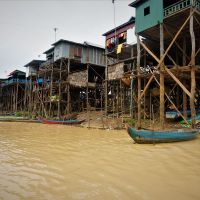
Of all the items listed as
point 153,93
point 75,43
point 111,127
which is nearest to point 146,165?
point 111,127

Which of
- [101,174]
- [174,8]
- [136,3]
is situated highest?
[136,3]

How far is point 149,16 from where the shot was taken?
14352mm

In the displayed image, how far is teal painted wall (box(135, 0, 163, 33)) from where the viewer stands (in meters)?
13.7

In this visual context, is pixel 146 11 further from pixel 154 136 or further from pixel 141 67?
pixel 154 136

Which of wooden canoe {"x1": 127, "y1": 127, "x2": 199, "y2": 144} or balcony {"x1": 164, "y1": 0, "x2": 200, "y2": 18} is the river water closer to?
wooden canoe {"x1": 127, "y1": 127, "x2": 199, "y2": 144}

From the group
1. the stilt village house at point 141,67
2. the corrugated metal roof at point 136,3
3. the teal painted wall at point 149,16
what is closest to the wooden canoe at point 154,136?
the stilt village house at point 141,67

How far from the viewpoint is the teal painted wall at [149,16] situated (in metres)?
13.7

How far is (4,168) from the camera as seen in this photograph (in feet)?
18.6

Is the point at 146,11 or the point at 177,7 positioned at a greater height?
the point at 146,11

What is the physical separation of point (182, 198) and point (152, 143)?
5626mm

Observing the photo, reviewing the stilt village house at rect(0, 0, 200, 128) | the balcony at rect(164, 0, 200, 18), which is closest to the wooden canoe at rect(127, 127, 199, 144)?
the stilt village house at rect(0, 0, 200, 128)

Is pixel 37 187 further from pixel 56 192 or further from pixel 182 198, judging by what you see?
pixel 182 198

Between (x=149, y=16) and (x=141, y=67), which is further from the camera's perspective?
(x=141, y=67)

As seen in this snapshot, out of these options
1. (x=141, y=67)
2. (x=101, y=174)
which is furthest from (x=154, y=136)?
(x=141, y=67)
